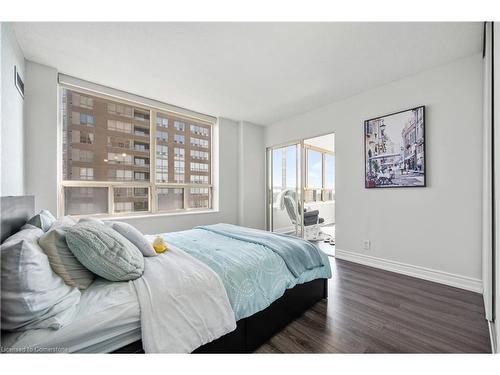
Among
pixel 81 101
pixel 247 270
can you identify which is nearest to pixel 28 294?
pixel 247 270

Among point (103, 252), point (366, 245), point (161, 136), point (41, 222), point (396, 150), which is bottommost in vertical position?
point (366, 245)

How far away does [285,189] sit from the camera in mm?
4688

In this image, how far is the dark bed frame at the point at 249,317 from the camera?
1.23 meters

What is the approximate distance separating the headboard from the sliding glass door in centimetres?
387

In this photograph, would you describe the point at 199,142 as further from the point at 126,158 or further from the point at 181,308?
the point at 181,308

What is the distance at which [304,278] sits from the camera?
6.21ft

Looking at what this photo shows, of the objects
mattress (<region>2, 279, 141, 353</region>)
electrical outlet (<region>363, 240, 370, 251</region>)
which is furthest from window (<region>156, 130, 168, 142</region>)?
electrical outlet (<region>363, 240, 370, 251</region>)

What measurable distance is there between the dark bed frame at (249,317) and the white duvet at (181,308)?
108 mm

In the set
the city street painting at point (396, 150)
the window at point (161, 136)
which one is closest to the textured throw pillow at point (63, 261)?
the window at point (161, 136)

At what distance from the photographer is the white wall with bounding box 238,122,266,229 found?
4.64 m

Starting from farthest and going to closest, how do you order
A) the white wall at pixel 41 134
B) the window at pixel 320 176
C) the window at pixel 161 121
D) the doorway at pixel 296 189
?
the window at pixel 320 176 < the doorway at pixel 296 189 < the window at pixel 161 121 < the white wall at pixel 41 134

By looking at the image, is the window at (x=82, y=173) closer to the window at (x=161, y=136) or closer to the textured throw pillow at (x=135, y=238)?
the window at (x=161, y=136)

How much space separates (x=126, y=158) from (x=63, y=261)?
8.74 ft
